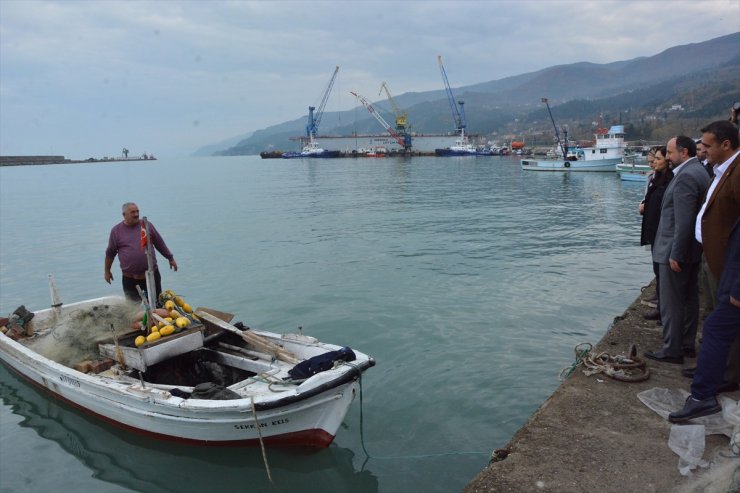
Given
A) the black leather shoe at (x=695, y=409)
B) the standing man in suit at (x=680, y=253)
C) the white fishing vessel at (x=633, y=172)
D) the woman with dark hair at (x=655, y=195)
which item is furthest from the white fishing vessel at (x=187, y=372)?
the white fishing vessel at (x=633, y=172)

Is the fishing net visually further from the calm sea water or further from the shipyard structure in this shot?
the shipyard structure

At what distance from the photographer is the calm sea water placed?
6.27 metres

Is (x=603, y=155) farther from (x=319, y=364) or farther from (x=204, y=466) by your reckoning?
(x=204, y=466)

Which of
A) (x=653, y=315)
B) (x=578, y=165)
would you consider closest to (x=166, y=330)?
(x=653, y=315)

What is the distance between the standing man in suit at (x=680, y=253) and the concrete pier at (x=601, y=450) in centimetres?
40

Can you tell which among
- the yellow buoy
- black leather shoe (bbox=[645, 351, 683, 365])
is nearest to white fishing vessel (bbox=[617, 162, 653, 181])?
black leather shoe (bbox=[645, 351, 683, 365])

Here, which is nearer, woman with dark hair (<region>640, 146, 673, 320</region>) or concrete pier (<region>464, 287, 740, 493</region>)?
concrete pier (<region>464, 287, 740, 493</region>)

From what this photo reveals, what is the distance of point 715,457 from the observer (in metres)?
3.66

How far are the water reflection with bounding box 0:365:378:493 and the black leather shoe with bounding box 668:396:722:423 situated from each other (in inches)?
127

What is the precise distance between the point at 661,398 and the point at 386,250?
14018 millimetres

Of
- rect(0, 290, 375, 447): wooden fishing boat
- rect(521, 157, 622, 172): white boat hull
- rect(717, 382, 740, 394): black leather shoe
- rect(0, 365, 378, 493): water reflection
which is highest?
rect(521, 157, 622, 172): white boat hull

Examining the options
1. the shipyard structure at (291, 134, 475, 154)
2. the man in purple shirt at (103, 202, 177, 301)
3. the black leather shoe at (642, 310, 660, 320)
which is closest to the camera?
the black leather shoe at (642, 310, 660, 320)

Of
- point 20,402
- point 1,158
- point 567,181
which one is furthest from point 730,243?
point 1,158

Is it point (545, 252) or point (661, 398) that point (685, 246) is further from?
point (545, 252)
